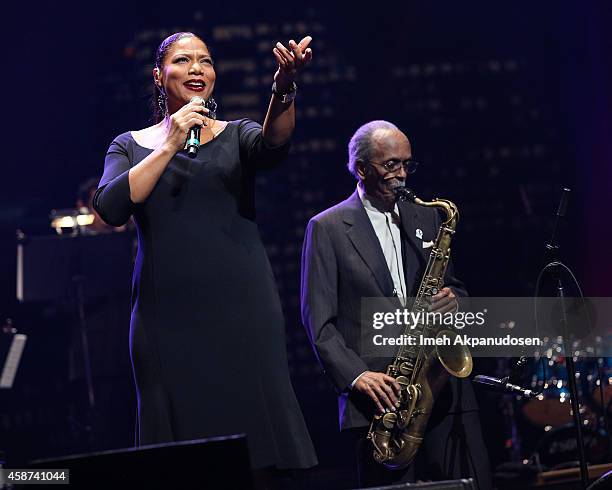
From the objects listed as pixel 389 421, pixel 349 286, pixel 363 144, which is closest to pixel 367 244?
pixel 349 286

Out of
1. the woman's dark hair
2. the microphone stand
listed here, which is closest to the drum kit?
the microphone stand

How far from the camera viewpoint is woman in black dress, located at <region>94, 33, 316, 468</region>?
257 cm

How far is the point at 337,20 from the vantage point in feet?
26.5

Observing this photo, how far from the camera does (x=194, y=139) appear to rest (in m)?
2.62

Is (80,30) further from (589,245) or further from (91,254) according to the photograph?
(589,245)

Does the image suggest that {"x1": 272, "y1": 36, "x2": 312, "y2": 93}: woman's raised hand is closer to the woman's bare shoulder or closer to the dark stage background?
the woman's bare shoulder

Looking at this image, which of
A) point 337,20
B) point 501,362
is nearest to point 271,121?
point 501,362

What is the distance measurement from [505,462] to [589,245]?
215cm

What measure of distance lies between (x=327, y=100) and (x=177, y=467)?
6.55 meters

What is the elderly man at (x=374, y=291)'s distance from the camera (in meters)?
3.59

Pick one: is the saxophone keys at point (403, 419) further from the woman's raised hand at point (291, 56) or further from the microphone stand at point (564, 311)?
the woman's raised hand at point (291, 56)

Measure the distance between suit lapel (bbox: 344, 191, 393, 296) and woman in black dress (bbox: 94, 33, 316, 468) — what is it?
111 cm

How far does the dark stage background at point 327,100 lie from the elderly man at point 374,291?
3.68 metres

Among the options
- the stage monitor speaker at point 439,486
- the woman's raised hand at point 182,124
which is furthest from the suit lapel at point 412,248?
the stage monitor speaker at point 439,486
